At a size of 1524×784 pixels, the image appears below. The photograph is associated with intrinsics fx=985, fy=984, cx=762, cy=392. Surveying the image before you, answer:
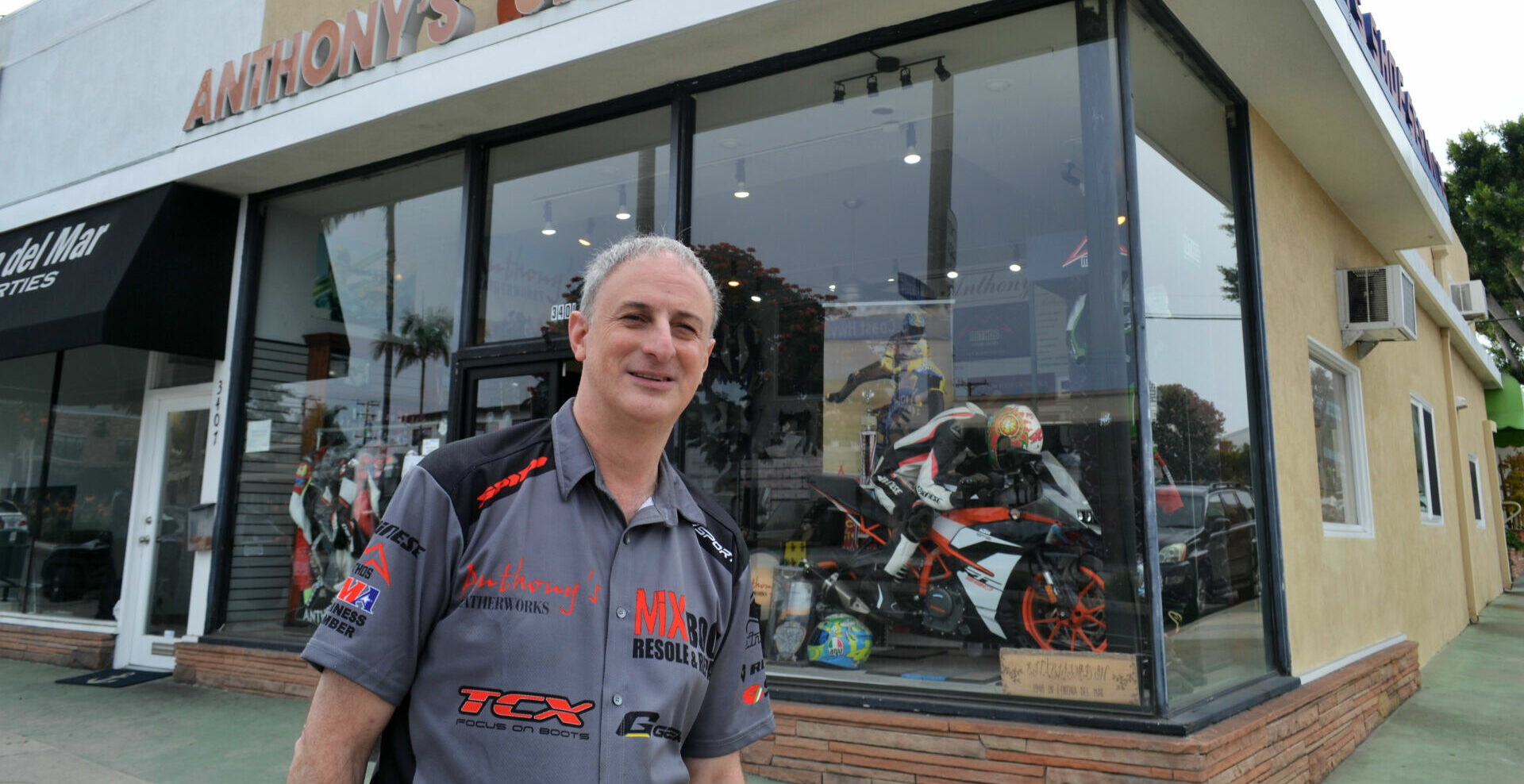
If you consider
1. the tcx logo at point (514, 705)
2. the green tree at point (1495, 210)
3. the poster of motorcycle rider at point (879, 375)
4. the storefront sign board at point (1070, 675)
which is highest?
the green tree at point (1495, 210)

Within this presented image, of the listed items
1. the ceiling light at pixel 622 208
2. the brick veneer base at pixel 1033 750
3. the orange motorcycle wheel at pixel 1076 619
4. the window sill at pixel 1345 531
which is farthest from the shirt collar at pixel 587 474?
the window sill at pixel 1345 531

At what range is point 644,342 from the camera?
1.50 meters

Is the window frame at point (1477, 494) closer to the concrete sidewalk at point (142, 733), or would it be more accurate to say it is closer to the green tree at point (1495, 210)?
the green tree at point (1495, 210)

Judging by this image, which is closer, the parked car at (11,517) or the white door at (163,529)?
the white door at (163,529)

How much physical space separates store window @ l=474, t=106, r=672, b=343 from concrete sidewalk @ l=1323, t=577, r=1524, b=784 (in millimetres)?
4834

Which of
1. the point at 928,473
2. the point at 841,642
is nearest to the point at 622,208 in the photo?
the point at 928,473

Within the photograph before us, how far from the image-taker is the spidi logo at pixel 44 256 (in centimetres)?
742

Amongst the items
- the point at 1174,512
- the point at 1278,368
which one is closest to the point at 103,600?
the point at 1174,512

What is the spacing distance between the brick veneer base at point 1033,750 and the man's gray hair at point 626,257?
120 inches

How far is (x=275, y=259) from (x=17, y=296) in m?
2.08

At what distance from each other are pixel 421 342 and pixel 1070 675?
469 cm

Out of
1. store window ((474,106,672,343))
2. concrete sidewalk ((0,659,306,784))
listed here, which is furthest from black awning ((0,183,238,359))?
store window ((474,106,672,343))

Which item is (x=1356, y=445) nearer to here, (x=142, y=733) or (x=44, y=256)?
(x=142, y=733)

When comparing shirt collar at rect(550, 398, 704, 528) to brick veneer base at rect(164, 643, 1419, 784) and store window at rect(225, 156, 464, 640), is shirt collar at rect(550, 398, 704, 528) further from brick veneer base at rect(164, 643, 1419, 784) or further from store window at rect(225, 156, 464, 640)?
store window at rect(225, 156, 464, 640)
